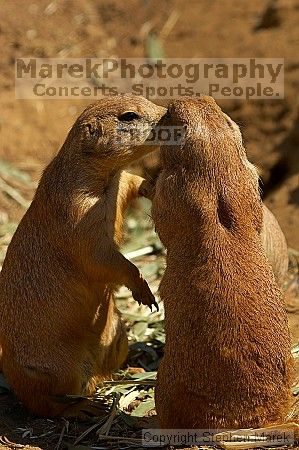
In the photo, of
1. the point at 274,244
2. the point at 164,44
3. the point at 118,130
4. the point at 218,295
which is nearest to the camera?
the point at 218,295

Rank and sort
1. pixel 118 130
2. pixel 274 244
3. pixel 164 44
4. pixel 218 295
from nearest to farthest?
pixel 218 295 → pixel 118 130 → pixel 274 244 → pixel 164 44

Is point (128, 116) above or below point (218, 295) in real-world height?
above

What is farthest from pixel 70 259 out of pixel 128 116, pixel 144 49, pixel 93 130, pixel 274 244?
pixel 144 49

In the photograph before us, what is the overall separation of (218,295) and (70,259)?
1690 mm

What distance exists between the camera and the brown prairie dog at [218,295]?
5559 mm

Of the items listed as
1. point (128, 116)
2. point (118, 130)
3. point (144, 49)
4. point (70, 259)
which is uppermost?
point (144, 49)

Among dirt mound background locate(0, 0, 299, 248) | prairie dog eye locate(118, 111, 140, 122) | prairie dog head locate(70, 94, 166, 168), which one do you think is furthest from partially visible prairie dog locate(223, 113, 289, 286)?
dirt mound background locate(0, 0, 299, 248)

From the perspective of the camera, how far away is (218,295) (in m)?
5.55

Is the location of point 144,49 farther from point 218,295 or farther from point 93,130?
point 218,295

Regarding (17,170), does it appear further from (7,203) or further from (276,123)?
(276,123)

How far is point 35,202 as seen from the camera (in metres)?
6.99

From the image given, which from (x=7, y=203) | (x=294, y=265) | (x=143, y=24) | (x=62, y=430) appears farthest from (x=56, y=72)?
(x=62, y=430)

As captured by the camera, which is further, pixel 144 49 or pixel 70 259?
pixel 144 49

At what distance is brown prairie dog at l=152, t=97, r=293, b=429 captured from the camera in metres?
5.56
